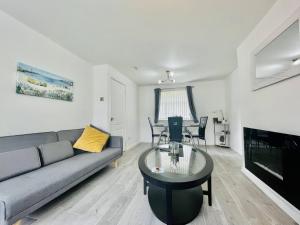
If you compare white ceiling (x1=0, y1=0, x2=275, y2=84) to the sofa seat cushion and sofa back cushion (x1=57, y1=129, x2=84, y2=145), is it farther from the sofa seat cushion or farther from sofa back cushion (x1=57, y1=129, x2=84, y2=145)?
the sofa seat cushion

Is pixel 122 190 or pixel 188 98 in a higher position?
pixel 188 98

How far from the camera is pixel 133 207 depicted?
1.71 meters

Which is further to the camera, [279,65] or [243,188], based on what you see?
[243,188]

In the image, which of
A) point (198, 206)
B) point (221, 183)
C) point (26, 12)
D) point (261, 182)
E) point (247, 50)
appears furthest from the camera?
point (247, 50)

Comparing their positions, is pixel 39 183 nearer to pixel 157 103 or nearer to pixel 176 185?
pixel 176 185

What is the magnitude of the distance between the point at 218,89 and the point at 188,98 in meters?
1.09

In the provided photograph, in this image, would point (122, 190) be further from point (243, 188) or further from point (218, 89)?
point (218, 89)

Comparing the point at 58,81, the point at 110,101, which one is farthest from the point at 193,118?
the point at 58,81

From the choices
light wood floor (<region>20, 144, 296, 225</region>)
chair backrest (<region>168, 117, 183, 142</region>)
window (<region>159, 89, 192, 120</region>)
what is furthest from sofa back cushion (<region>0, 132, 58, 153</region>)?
window (<region>159, 89, 192, 120</region>)

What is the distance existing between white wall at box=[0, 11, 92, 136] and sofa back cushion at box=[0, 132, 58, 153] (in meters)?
0.15

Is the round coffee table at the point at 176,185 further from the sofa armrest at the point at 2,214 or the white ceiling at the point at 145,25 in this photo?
the white ceiling at the point at 145,25

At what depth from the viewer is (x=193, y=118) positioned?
5383 millimetres

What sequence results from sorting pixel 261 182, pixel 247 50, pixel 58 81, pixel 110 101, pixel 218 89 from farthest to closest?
pixel 218 89
pixel 110 101
pixel 58 81
pixel 247 50
pixel 261 182

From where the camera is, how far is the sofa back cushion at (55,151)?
2.05m
